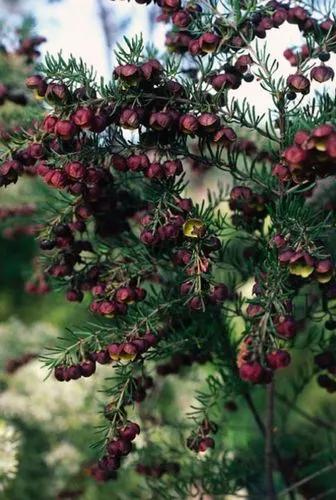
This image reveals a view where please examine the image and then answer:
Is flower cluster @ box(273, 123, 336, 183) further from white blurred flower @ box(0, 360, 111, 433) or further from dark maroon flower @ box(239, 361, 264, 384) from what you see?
white blurred flower @ box(0, 360, 111, 433)

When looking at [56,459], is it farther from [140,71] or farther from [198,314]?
[140,71]

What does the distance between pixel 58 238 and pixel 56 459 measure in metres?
1.22

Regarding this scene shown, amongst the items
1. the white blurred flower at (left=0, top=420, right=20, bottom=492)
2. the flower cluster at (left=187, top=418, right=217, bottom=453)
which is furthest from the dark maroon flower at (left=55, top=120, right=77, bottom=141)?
the white blurred flower at (left=0, top=420, right=20, bottom=492)

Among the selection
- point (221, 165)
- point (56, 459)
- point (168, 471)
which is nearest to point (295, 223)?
point (221, 165)

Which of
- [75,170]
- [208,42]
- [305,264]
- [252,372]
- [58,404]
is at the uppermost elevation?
[58,404]

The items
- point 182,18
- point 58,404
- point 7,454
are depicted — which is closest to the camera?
point 182,18

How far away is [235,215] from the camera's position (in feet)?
3.59

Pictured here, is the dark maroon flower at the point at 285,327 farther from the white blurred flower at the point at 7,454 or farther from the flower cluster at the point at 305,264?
the white blurred flower at the point at 7,454

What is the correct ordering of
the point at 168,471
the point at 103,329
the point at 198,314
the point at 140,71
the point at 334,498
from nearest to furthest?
1. the point at 140,71
2. the point at 103,329
3. the point at 198,314
4. the point at 168,471
5. the point at 334,498

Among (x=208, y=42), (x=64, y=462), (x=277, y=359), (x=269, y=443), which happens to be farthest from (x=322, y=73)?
(x=64, y=462)

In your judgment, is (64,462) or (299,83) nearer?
(299,83)

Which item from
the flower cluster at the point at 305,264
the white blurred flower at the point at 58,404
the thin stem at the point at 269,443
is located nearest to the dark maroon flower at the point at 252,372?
the flower cluster at the point at 305,264

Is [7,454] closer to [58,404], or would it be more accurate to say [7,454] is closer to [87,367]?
[58,404]

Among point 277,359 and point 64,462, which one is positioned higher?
point 64,462
